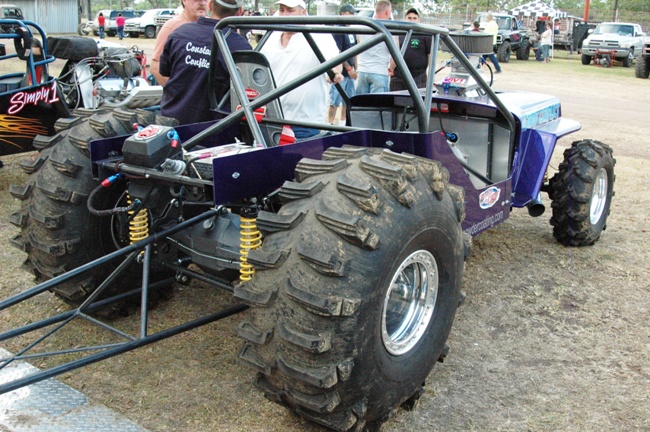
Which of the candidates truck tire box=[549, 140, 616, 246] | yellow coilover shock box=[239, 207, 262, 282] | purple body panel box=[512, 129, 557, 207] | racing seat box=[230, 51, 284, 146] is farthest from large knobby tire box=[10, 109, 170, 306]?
truck tire box=[549, 140, 616, 246]

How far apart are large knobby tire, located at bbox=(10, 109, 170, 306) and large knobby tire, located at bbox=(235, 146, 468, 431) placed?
136cm

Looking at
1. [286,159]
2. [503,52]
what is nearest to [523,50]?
[503,52]

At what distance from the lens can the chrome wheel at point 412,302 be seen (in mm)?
3170

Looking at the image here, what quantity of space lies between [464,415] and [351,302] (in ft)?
3.63

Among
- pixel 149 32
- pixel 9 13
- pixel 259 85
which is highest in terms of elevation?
pixel 149 32

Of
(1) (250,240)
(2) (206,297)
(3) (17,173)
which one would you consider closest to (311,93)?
(2) (206,297)

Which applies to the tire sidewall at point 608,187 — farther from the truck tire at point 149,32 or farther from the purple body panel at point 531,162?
the truck tire at point 149,32

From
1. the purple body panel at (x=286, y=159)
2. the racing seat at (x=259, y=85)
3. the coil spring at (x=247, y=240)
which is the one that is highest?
the racing seat at (x=259, y=85)

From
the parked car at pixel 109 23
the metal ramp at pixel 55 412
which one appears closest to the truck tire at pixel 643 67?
the metal ramp at pixel 55 412

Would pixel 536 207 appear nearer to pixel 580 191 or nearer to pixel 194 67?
pixel 580 191

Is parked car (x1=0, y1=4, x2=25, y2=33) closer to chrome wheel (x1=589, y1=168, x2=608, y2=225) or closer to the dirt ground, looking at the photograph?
the dirt ground

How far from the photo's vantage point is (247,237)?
10.6 ft

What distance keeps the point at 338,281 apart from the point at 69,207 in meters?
1.78

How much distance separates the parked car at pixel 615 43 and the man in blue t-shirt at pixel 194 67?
2739 cm
